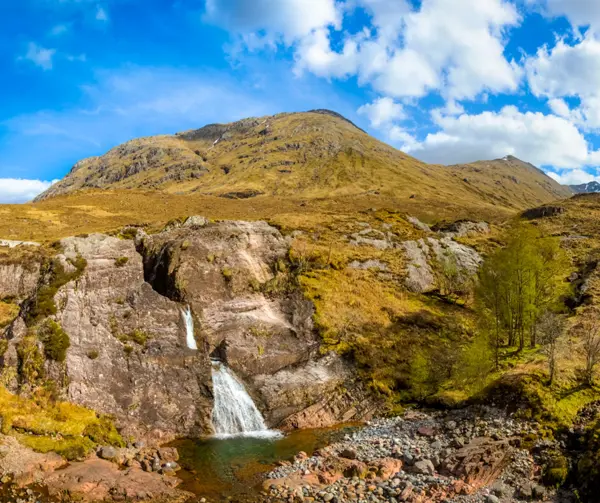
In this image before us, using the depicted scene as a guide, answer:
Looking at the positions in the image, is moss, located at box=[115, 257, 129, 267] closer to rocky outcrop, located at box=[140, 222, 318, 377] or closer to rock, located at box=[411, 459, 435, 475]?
rocky outcrop, located at box=[140, 222, 318, 377]

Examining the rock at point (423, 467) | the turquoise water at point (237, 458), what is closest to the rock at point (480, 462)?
the rock at point (423, 467)

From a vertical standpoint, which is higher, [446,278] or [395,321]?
[446,278]

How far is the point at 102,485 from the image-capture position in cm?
2338

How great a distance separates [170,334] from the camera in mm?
39844

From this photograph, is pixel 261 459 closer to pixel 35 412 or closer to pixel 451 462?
pixel 451 462

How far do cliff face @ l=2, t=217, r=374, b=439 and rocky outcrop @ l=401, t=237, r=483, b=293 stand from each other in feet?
68.2

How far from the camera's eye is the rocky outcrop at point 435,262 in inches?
2388

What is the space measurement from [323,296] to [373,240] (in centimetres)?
2431

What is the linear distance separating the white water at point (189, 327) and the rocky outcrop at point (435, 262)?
30.5m

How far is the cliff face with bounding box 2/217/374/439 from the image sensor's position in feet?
109

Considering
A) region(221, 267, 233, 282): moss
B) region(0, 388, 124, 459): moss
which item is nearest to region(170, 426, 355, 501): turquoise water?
region(0, 388, 124, 459): moss

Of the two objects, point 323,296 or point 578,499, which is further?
point 323,296

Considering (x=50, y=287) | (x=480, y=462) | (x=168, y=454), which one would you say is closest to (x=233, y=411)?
(x=168, y=454)

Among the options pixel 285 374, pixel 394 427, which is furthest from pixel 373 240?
pixel 394 427
